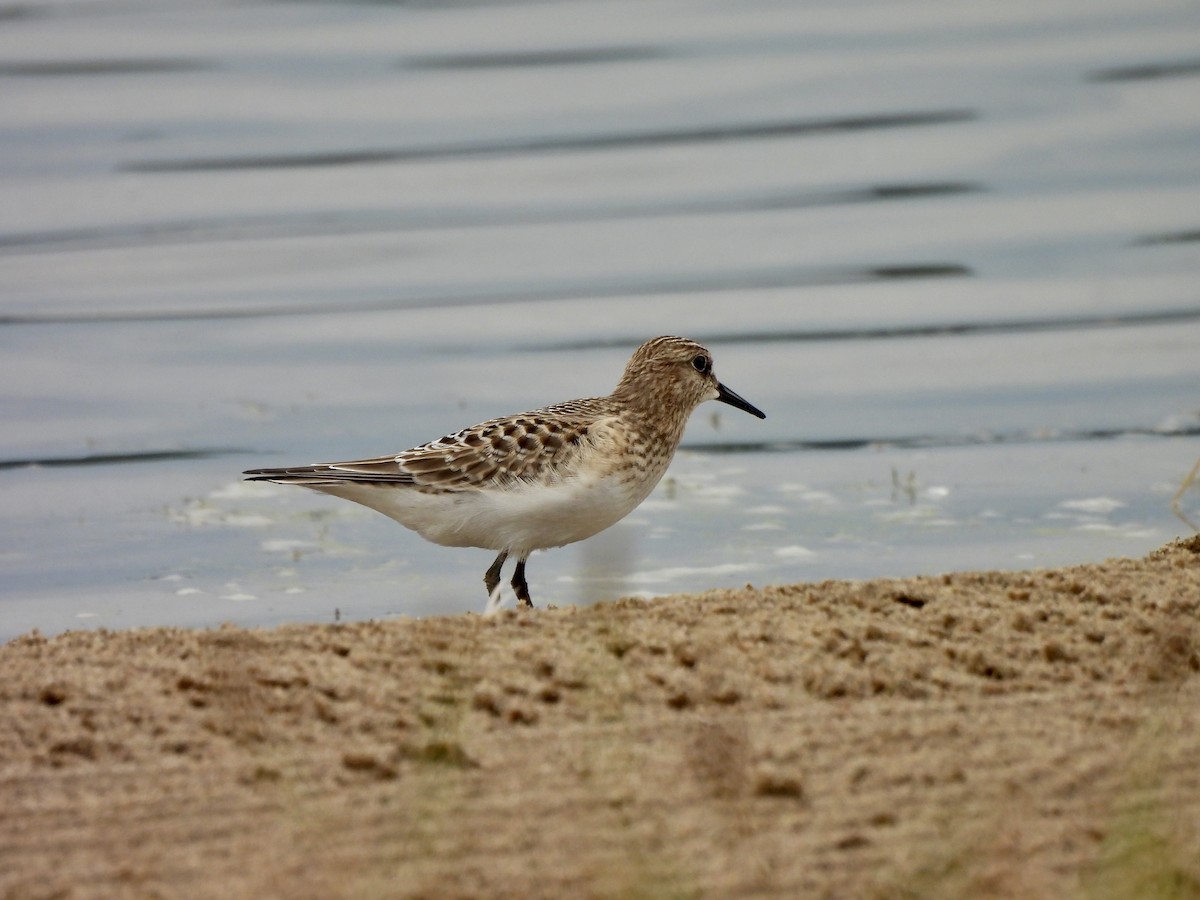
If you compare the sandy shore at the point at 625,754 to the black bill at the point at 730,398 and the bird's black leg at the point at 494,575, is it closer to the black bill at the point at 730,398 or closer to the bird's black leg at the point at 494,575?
the bird's black leg at the point at 494,575

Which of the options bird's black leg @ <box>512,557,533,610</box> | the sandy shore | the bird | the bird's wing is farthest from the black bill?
the sandy shore

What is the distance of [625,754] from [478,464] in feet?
8.78

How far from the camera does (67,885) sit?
4180 mm

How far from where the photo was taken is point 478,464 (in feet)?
24.0

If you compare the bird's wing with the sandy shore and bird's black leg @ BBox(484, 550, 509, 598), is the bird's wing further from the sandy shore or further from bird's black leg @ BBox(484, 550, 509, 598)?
the sandy shore

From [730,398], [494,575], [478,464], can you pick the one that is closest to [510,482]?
[478,464]

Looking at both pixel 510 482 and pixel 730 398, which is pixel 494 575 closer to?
pixel 510 482

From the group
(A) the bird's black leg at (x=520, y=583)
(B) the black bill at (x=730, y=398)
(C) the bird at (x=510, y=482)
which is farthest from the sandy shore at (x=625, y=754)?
(B) the black bill at (x=730, y=398)

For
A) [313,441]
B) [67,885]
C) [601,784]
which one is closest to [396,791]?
[601,784]

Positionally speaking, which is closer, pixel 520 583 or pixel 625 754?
pixel 625 754

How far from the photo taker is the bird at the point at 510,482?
7.24 meters

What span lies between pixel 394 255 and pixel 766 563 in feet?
20.4

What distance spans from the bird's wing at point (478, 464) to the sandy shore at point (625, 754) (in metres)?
1.24

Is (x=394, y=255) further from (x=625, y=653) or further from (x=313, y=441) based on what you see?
(x=625, y=653)
